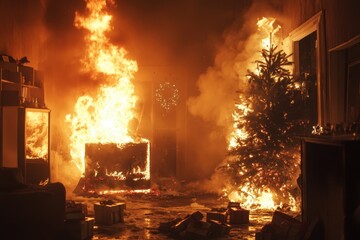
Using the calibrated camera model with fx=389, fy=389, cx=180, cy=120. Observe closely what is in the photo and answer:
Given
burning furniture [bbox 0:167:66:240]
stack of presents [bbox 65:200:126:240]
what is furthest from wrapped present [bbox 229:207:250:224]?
burning furniture [bbox 0:167:66:240]

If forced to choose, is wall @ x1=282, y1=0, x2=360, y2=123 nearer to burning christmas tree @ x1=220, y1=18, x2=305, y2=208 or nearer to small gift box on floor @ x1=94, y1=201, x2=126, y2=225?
burning christmas tree @ x1=220, y1=18, x2=305, y2=208

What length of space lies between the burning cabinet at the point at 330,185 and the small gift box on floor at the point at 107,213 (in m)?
2.71

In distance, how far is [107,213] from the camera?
18.7 feet

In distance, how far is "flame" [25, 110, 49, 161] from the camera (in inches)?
311

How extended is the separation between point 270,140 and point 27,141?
15.7ft

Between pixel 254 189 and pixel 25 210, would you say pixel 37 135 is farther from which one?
pixel 254 189

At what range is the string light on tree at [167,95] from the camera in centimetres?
1080

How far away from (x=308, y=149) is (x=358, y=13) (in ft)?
5.99

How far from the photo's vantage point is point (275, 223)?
4.80m

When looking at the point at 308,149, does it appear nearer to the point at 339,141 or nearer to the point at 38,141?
the point at 339,141

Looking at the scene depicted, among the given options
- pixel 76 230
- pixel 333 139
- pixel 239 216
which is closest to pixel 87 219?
pixel 76 230

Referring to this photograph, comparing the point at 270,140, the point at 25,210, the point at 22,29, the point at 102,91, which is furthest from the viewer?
the point at 102,91

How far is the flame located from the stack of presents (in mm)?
2674

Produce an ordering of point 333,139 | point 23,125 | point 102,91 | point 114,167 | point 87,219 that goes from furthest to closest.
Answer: point 102,91 < point 114,167 < point 23,125 < point 87,219 < point 333,139
